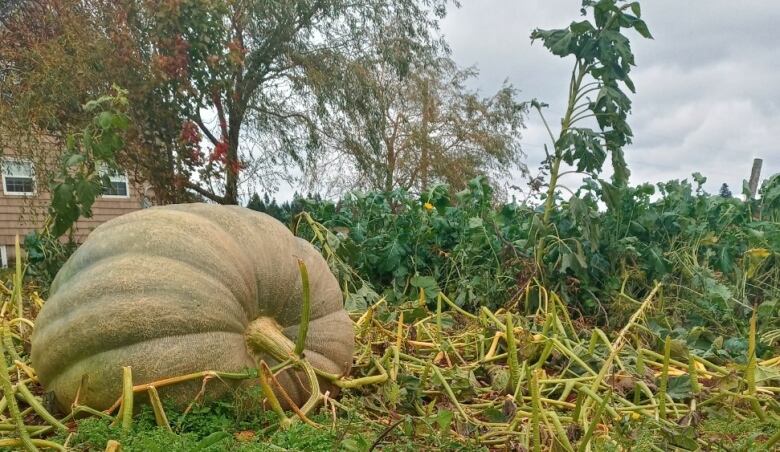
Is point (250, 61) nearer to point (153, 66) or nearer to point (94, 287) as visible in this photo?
point (153, 66)

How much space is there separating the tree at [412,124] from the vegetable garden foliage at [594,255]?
920cm

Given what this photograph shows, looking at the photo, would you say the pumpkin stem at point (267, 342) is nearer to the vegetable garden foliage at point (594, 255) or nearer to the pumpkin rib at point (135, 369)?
the pumpkin rib at point (135, 369)

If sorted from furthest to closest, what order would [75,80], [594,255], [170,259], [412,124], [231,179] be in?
[412,124]
[231,179]
[75,80]
[594,255]
[170,259]

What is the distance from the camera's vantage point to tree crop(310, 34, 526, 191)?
13109 mm

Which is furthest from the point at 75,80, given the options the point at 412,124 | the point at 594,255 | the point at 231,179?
the point at 412,124

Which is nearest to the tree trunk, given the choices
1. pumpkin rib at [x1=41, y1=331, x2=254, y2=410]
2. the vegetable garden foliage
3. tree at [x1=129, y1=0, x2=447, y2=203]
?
tree at [x1=129, y1=0, x2=447, y2=203]

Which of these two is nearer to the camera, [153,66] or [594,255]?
[594,255]

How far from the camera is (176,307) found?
5.51 ft

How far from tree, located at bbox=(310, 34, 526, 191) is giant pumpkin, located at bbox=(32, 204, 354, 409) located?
36.2ft

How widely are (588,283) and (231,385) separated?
93.0 inches

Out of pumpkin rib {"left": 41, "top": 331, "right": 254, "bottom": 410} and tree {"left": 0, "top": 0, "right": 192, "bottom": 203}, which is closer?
pumpkin rib {"left": 41, "top": 331, "right": 254, "bottom": 410}

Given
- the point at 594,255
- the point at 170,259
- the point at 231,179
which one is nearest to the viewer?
the point at 170,259

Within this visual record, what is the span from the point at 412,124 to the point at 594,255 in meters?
16.1

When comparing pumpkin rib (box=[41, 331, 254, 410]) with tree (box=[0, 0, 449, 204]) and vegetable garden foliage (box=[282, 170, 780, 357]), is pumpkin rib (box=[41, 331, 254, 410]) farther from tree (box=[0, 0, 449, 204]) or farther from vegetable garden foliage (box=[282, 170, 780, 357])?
tree (box=[0, 0, 449, 204])
